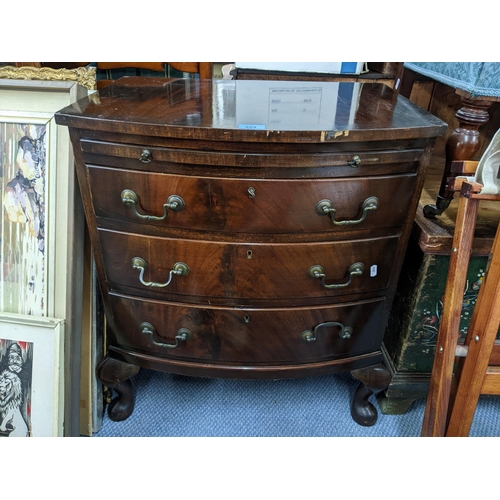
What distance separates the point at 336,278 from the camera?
995 mm

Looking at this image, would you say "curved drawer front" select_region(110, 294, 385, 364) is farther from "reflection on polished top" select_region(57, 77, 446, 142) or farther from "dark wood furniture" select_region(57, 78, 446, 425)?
"reflection on polished top" select_region(57, 77, 446, 142)

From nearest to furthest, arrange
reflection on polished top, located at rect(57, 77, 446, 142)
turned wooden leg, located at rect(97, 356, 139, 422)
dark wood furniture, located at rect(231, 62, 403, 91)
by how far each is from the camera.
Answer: reflection on polished top, located at rect(57, 77, 446, 142)
turned wooden leg, located at rect(97, 356, 139, 422)
dark wood furniture, located at rect(231, 62, 403, 91)

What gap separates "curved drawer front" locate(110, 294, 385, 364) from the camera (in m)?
1.03

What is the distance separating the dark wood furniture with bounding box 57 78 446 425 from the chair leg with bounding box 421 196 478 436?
0.35 ft

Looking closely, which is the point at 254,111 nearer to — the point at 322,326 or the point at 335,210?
the point at 335,210

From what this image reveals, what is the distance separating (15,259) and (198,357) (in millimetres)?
548

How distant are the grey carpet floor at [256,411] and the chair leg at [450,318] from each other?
0.92 ft

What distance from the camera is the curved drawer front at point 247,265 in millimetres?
951

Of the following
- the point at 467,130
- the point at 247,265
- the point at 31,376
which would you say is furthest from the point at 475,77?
the point at 31,376

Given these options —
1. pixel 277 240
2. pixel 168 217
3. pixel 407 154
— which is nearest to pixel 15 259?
pixel 168 217

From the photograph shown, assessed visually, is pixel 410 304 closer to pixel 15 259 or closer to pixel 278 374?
pixel 278 374

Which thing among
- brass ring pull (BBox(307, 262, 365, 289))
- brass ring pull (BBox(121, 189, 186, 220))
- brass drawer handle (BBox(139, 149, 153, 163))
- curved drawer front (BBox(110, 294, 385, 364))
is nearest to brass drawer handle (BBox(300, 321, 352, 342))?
curved drawer front (BBox(110, 294, 385, 364))

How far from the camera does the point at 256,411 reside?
4.38 feet

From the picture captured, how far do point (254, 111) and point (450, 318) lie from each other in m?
0.62
